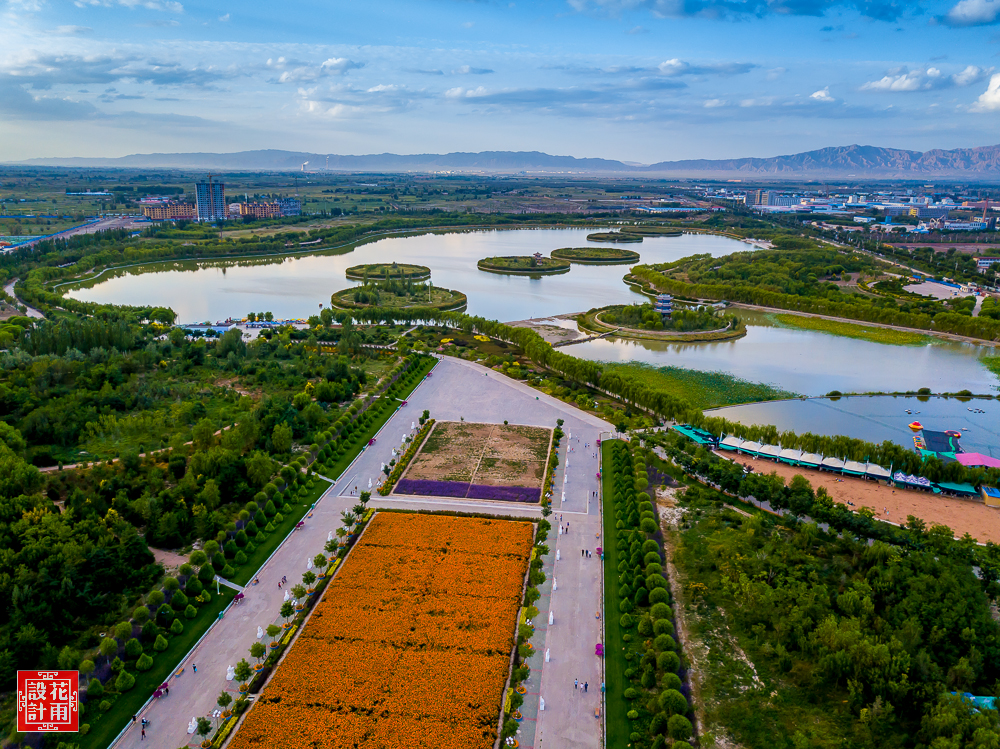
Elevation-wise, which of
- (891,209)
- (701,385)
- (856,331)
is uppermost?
(891,209)

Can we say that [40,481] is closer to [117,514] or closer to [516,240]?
[117,514]

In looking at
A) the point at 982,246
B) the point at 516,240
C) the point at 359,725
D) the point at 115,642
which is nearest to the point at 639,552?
the point at 359,725

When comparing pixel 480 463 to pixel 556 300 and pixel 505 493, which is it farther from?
pixel 556 300

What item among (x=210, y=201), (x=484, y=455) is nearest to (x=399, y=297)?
(x=484, y=455)

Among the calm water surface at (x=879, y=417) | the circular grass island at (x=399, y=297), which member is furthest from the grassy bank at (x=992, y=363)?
the circular grass island at (x=399, y=297)

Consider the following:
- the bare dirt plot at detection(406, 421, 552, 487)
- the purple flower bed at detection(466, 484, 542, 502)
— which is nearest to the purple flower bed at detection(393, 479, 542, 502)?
the purple flower bed at detection(466, 484, 542, 502)

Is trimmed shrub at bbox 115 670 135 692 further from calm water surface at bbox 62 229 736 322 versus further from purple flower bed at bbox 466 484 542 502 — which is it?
calm water surface at bbox 62 229 736 322
